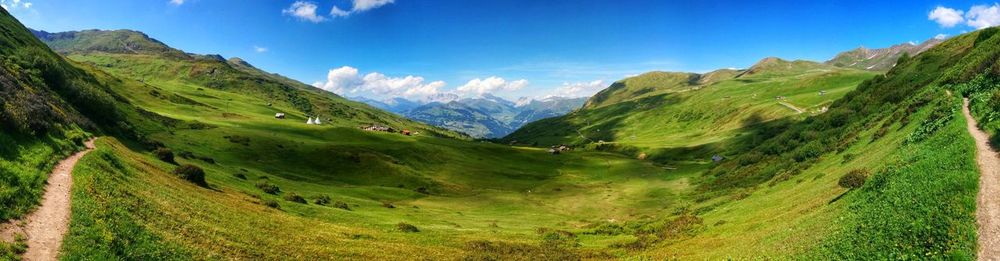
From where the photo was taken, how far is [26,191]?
27.2m

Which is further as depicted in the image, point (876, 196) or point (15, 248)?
point (876, 196)

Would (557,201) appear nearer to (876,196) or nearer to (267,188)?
(267,188)

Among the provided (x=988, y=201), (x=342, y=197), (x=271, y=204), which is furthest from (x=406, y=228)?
(x=988, y=201)

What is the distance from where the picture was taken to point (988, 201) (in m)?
20.9

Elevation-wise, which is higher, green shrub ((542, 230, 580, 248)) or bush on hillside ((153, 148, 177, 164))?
bush on hillside ((153, 148, 177, 164))

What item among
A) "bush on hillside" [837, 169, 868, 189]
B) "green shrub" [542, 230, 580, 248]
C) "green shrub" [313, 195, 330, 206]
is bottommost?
"green shrub" [542, 230, 580, 248]

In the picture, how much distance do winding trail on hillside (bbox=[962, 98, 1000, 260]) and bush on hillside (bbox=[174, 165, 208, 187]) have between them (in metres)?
58.9

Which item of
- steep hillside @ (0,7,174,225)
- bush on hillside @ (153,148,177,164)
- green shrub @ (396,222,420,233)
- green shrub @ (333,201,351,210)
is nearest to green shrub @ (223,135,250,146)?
steep hillside @ (0,7,174,225)

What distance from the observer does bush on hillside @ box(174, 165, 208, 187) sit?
50688 mm

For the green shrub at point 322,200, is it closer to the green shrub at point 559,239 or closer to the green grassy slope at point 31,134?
the green grassy slope at point 31,134

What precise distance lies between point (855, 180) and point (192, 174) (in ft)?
198

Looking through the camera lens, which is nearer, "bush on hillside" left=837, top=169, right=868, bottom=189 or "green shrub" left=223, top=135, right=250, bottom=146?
"bush on hillside" left=837, top=169, right=868, bottom=189

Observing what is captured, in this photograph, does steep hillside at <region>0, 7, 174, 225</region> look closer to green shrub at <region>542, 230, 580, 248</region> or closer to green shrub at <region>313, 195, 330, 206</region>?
green shrub at <region>313, 195, 330, 206</region>

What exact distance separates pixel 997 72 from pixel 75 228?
2718 inches
